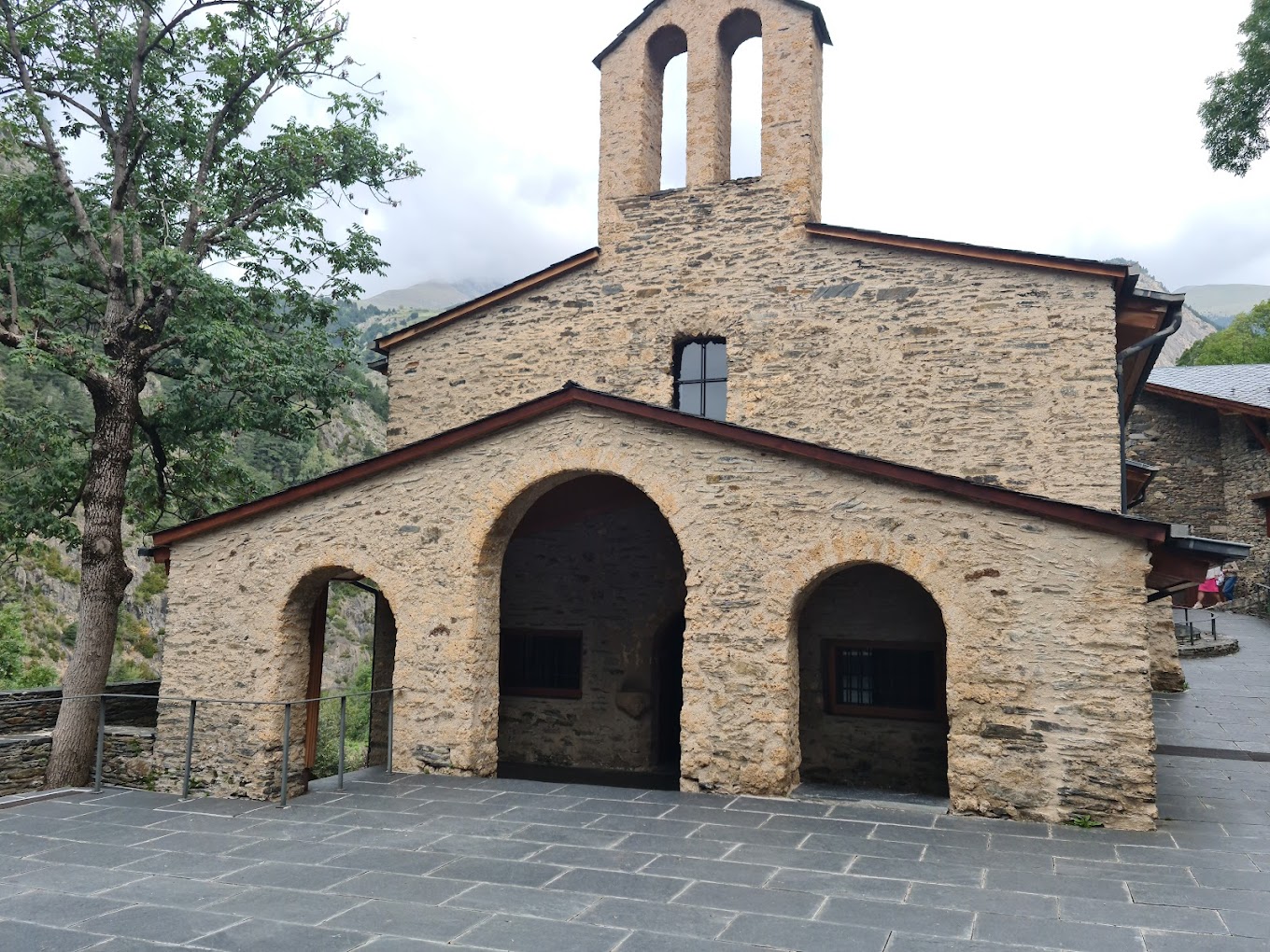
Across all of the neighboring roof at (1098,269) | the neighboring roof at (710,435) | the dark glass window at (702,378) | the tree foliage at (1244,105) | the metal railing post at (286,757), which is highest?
the tree foliage at (1244,105)

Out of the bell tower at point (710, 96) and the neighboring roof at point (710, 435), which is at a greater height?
the bell tower at point (710, 96)

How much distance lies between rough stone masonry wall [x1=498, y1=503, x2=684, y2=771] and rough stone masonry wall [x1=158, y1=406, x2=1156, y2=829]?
2.63m

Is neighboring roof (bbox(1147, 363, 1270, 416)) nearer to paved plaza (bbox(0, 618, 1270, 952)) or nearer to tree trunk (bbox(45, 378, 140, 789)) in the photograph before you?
paved plaza (bbox(0, 618, 1270, 952))

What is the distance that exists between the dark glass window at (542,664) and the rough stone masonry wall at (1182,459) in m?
18.3

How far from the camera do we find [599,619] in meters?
11.5

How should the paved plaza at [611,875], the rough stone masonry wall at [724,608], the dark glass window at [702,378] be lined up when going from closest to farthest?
the paved plaza at [611,875] → the rough stone masonry wall at [724,608] → the dark glass window at [702,378]

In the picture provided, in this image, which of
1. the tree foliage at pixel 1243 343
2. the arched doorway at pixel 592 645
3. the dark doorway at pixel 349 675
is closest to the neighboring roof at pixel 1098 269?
the arched doorway at pixel 592 645

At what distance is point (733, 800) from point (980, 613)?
2540 millimetres

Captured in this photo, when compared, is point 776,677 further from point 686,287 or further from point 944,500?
point 686,287

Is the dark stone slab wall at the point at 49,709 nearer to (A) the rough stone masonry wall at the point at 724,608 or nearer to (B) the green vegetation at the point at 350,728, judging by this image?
(A) the rough stone masonry wall at the point at 724,608

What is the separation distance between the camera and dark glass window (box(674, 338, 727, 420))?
11.8 m

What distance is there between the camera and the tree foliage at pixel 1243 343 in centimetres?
3362

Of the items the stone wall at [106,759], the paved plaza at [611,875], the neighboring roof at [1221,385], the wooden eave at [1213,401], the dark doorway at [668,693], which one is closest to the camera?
the paved plaza at [611,875]

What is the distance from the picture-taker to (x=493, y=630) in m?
9.09
